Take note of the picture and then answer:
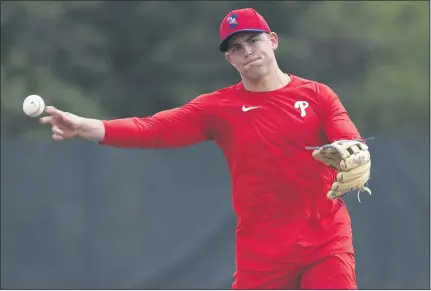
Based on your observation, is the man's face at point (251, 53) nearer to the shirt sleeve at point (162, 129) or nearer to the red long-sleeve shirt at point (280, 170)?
the red long-sleeve shirt at point (280, 170)

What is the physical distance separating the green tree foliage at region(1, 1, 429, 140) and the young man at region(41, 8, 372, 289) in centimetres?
1141

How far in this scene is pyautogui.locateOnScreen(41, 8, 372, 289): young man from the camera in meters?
6.46

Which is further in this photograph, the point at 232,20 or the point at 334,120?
the point at 232,20

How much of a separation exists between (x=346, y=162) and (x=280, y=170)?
1.93 ft

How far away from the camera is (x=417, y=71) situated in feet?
69.3

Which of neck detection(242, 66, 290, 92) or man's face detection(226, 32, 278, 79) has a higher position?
man's face detection(226, 32, 278, 79)

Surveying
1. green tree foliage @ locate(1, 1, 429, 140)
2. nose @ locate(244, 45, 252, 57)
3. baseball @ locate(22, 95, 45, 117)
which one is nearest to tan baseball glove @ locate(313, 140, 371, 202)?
nose @ locate(244, 45, 252, 57)

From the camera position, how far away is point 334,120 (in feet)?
20.9

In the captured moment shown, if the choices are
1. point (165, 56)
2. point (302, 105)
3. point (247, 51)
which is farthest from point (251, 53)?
point (165, 56)

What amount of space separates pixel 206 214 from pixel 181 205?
0.28 m

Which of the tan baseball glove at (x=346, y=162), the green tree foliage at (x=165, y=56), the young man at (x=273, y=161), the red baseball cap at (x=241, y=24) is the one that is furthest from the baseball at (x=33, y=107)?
the green tree foliage at (x=165, y=56)

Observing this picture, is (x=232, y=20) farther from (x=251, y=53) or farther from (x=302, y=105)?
(x=302, y=105)

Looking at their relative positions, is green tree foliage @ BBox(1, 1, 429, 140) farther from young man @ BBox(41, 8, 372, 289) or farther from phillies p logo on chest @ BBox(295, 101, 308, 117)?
phillies p logo on chest @ BBox(295, 101, 308, 117)

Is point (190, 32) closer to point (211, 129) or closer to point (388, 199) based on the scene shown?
point (388, 199)
